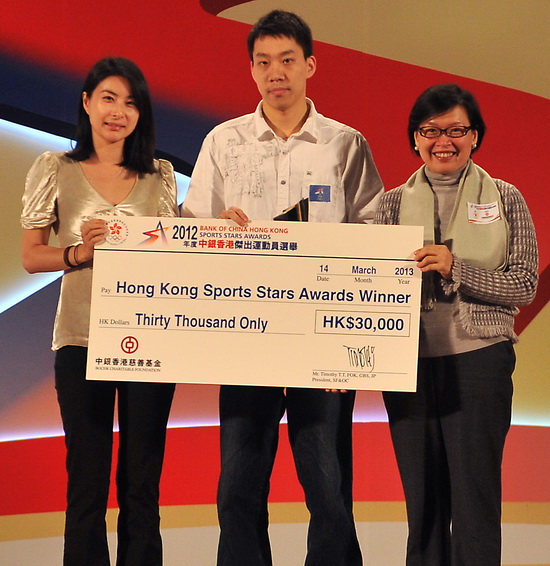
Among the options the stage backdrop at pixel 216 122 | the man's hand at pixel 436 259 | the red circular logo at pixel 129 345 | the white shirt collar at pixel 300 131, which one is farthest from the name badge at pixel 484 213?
the red circular logo at pixel 129 345

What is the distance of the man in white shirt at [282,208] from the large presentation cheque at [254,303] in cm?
10

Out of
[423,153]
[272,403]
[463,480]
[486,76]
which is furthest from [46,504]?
[486,76]

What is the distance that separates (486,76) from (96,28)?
173 cm

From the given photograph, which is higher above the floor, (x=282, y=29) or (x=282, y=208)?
(x=282, y=29)

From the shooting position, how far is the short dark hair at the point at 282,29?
2557mm

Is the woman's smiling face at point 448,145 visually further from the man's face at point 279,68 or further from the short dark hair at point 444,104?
the man's face at point 279,68

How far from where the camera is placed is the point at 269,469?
243 centimetres

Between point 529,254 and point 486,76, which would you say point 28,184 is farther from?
point 486,76

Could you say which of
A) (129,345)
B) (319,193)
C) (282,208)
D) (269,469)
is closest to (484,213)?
(319,193)

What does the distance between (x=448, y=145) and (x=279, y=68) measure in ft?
2.06

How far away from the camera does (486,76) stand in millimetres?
3291

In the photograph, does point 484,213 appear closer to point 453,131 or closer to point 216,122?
point 453,131

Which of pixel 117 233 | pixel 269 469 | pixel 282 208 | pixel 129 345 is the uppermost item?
pixel 282 208

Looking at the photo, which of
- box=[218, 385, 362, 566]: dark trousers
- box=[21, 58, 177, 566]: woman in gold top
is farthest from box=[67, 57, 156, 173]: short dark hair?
box=[218, 385, 362, 566]: dark trousers
